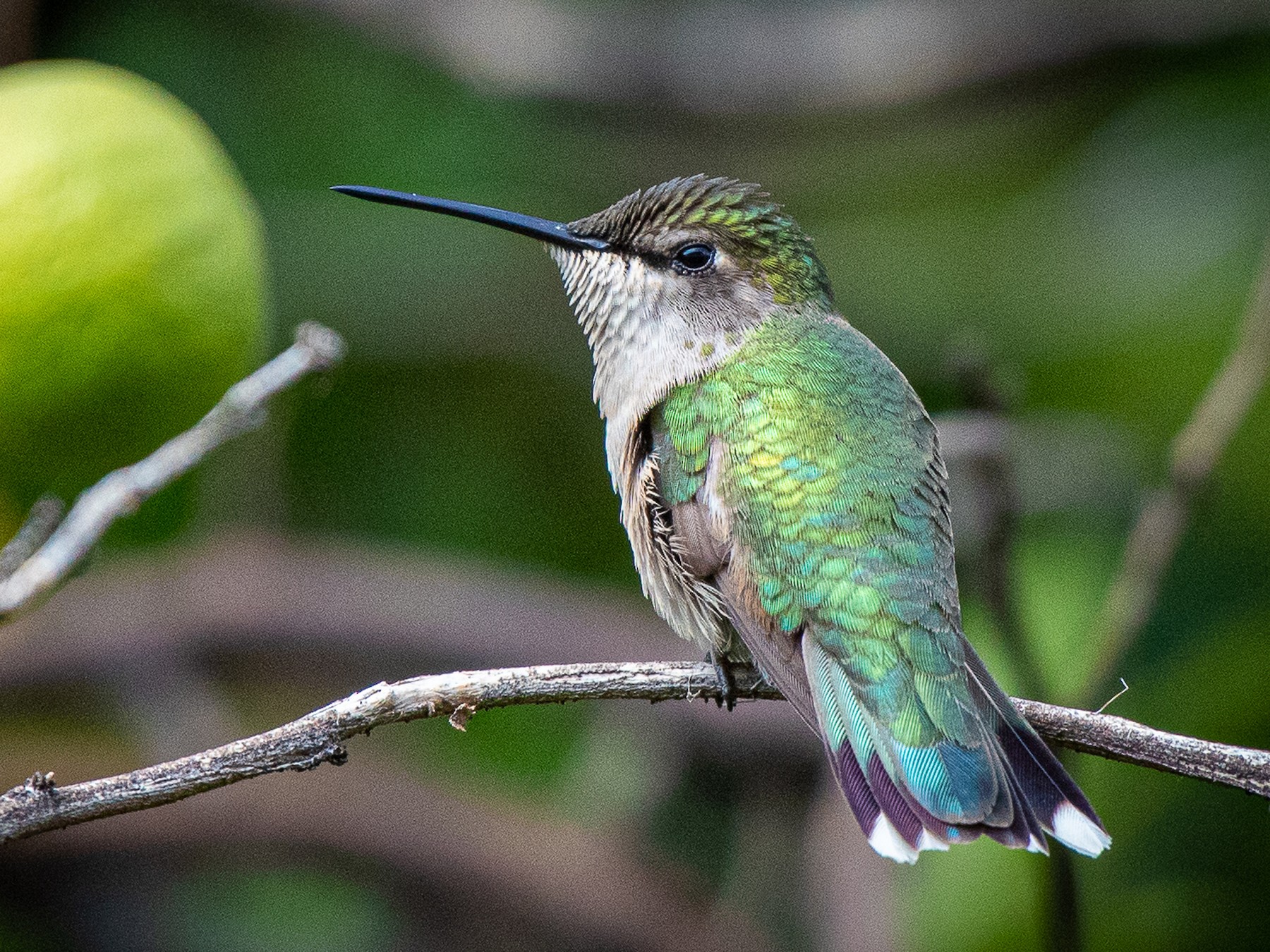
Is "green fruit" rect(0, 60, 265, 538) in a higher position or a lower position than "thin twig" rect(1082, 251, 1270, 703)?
higher

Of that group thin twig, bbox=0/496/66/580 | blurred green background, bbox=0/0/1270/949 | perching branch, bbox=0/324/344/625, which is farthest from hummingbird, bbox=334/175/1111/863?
thin twig, bbox=0/496/66/580

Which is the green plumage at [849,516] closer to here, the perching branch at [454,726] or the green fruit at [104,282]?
the perching branch at [454,726]

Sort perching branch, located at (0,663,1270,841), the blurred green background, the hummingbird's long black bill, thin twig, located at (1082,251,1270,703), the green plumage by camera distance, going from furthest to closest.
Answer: the blurred green background, thin twig, located at (1082,251,1270,703), the hummingbird's long black bill, the green plumage, perching branch, located at (0,663,1270,841)

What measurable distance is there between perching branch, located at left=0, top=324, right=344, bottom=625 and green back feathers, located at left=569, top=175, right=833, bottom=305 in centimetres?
66

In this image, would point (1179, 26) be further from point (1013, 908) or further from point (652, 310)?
point (1013, 908)

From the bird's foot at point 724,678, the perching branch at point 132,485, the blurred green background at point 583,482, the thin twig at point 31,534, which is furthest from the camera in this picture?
the blurred green background at point 583,482

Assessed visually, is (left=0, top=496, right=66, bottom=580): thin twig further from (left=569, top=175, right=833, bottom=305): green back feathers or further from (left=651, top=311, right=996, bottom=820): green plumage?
(left=569, top=175, right=833, bottom=305): green back feathers

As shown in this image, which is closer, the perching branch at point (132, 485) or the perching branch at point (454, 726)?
the perching branch at point (454, 726)

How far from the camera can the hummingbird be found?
78.4 inches

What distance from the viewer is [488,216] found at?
2.44 metres

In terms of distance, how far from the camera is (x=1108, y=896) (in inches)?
99.7

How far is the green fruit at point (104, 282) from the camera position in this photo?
159cm

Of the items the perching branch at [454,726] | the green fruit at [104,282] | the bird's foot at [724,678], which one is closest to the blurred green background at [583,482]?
the bird's foot at [724,678]

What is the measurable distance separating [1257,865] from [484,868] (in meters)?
→ 1.57
